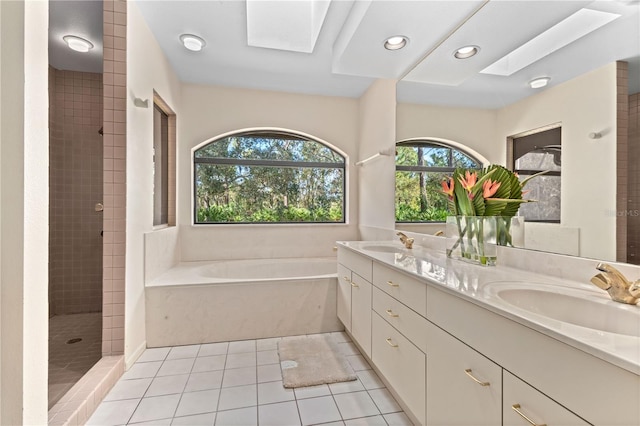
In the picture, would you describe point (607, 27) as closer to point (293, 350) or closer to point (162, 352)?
point (293, 350)

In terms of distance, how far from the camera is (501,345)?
888 mm

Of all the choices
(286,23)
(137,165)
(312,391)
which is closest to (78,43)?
(137,165)

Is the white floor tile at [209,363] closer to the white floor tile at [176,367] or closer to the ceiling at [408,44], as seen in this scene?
the white floor tile at [176,367]

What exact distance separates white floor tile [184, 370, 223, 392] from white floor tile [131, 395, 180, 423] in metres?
0.11

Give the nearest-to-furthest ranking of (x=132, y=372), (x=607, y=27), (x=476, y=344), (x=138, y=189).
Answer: (x=476, y=344), (x=607, y=27), (x=132, y=372), (x=138, y=189)

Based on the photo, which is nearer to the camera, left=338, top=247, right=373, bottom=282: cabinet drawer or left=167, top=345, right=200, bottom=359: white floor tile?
left=338, top=247, right=373, bottom=282: cabinet drawer

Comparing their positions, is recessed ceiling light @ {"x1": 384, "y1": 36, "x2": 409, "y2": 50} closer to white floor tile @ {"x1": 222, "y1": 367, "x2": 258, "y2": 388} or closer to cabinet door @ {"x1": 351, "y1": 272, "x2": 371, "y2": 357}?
cabinet door @ {"x1": 351, "y1": 272, "x2": 371, "y2": 357}

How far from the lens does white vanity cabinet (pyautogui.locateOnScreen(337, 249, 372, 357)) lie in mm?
1987

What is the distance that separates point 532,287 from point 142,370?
2.34 m

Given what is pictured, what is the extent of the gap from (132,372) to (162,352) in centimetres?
29

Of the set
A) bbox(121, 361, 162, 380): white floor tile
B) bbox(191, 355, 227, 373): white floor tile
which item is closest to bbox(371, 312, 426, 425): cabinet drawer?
bbox(191, 355, 227, 373): white floor tile

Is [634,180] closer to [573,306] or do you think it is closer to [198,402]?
[573,306]

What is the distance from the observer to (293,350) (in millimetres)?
2293

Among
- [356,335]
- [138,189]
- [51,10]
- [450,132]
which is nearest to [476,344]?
[356,335]
